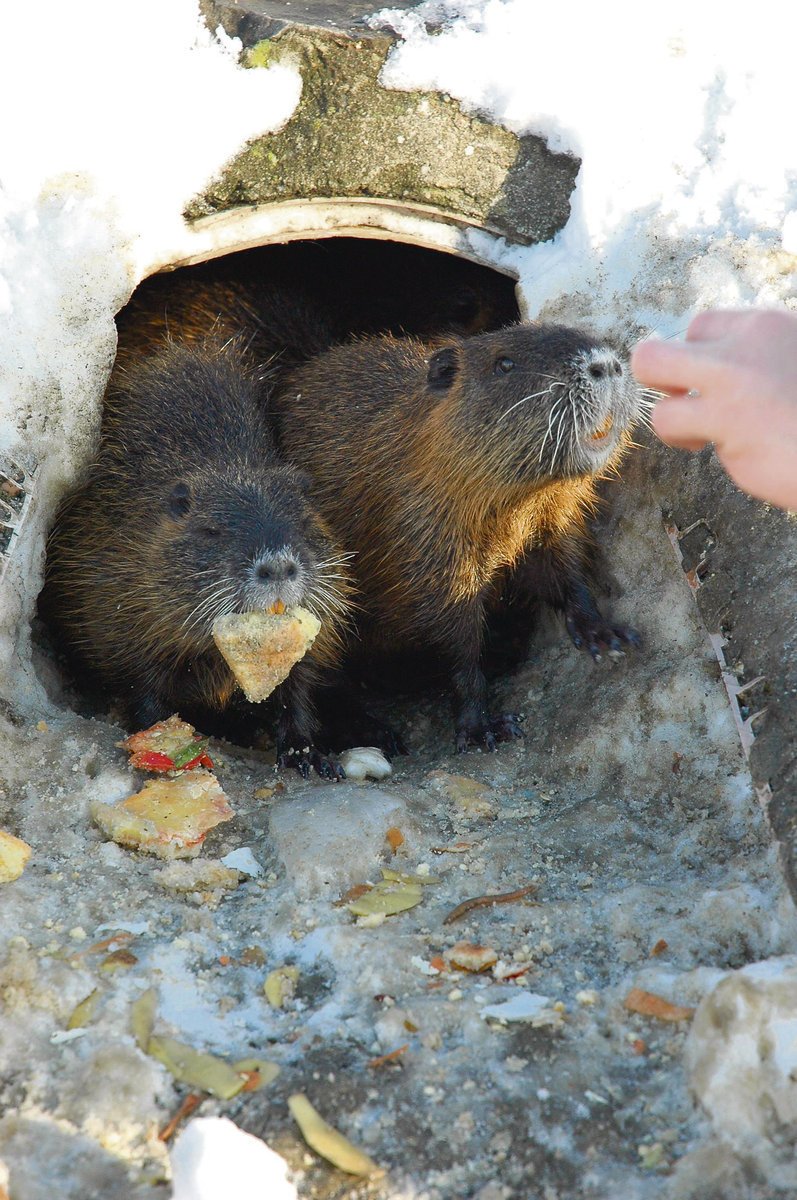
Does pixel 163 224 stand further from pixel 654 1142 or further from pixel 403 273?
pixel 654 1142

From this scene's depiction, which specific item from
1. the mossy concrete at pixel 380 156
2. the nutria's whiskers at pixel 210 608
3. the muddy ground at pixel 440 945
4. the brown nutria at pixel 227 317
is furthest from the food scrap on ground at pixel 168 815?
the brown nutria at pixel 227 317

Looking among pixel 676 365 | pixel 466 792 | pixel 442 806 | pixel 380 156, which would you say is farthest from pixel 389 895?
pixel 380 156

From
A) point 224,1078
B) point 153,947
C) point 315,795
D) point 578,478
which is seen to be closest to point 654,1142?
point 224,1078

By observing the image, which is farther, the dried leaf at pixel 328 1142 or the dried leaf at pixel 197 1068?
the dried leaf at pixel 197 1068

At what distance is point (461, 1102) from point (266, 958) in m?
0.71

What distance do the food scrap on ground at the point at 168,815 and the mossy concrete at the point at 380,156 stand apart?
7.08 ft

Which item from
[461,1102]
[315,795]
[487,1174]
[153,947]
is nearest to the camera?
[487,1174]

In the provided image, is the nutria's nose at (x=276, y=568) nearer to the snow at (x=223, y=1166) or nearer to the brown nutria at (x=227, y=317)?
the brown nutria at (x=227, y=317)

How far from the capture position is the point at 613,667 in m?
4.12

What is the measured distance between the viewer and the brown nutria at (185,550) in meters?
4.14

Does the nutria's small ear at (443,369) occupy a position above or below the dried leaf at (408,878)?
above

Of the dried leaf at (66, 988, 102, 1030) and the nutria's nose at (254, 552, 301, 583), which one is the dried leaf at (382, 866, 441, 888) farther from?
the nutria's nose at (254, 552, 301, 583)

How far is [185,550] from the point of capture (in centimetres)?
427

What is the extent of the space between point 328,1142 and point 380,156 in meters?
3.53
